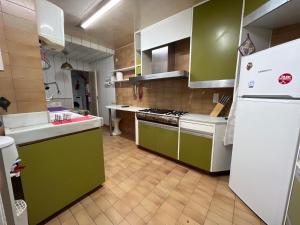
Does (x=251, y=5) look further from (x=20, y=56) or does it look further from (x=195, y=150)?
(x=20, y=56)

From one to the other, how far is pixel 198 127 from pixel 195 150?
1.14ft

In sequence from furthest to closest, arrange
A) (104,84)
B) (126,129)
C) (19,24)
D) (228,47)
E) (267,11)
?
(104,84) < (126,129) < (228,47) < (267,11) < (19,24)

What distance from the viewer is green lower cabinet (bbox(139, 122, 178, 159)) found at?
2.08m

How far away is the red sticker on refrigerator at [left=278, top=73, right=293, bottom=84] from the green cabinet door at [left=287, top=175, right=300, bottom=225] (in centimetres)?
67

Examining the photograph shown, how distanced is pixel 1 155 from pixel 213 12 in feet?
7.69

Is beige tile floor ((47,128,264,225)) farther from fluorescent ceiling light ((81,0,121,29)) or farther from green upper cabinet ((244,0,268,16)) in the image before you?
fluorescent ceiling light ((81,0,121,29))

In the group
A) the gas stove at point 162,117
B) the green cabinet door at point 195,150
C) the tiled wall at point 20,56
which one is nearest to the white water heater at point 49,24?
the tiled wall at point 20,56

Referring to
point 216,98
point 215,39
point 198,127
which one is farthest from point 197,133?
point 215,39

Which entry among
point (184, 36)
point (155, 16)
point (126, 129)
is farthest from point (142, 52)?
point (126, 129)

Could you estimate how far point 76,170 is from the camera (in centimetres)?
129

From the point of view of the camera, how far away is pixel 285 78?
0.95 metres

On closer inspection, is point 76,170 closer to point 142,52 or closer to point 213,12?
point 142,52

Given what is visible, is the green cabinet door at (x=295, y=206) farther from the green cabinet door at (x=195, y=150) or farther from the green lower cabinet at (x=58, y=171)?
the green lower cabinet at (x=58, y=171)

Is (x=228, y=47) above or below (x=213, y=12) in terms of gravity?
below
